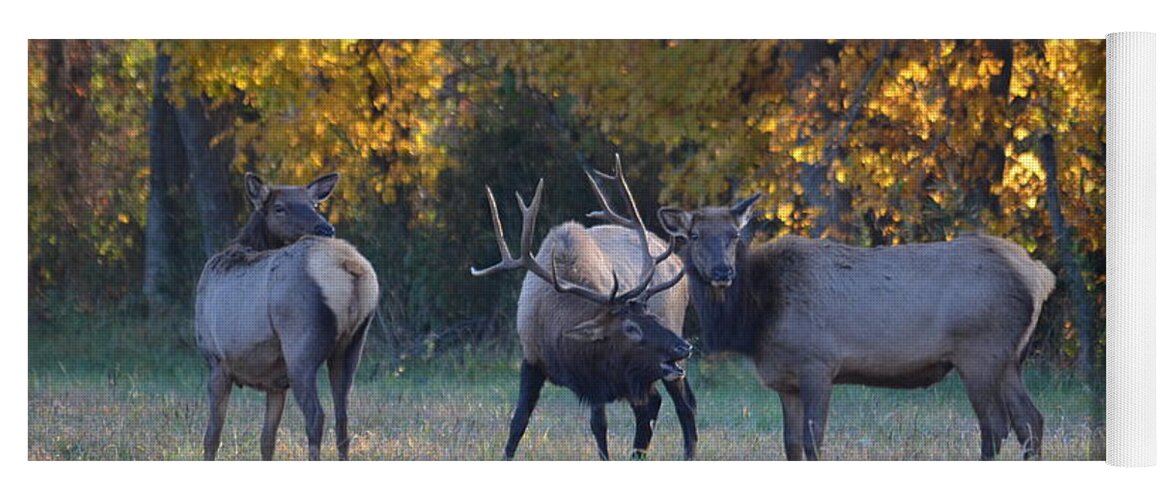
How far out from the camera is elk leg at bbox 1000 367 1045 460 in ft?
41.4

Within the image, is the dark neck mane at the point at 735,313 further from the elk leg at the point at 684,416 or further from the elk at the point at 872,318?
the elk leg at the point at 684,416

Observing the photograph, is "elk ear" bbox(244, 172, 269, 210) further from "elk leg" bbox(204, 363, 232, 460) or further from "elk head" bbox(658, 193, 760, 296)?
"elk head" bbox(658, 193, 760, 296)

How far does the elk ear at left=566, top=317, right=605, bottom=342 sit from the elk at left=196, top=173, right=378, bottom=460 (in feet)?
3.67

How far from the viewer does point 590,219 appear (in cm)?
1348

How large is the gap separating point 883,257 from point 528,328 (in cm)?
187

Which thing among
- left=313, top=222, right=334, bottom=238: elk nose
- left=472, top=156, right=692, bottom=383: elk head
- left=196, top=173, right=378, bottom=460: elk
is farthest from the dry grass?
left=313, top=222, right=334, bottom=238: elk nose

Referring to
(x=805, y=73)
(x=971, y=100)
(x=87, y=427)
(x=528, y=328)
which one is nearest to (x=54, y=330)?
(x=87, y=427)

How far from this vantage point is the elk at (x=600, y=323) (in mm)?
12461

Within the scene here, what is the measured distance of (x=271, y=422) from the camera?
499 inches

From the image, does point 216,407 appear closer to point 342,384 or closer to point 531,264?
point 342,384

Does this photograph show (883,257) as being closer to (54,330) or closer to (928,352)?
(928,352)

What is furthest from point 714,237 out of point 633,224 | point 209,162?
point 209,162

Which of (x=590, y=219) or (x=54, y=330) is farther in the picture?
(x=590, y=219)

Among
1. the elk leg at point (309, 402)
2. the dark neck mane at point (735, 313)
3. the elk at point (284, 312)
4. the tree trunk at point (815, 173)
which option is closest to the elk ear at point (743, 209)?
the dark neck mane at point (735, 313)
